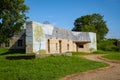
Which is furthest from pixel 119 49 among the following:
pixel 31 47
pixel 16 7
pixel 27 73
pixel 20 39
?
pixel 27 73

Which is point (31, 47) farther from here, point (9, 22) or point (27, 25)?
point (9, 22)

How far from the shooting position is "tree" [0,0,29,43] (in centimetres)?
2653

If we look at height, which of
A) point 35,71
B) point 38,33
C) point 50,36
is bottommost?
point 35,71

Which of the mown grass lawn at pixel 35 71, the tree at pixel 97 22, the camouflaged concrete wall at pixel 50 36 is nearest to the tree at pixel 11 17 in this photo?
the camouflaged concrete wall at pixel 50 36

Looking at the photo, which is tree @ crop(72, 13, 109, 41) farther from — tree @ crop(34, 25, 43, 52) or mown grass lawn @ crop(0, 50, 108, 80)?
mown grass lawn @ crop(0, 50, 108, 80)

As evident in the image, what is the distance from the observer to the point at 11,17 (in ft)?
88.8

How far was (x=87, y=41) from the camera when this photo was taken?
46562mm

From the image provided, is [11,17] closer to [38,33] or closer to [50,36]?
[38,33]

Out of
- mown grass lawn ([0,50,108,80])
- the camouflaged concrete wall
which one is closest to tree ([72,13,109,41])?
the camouflaged concrete wall

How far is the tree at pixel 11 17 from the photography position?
26.5m

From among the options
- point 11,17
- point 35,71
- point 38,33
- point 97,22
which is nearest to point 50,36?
point 38,33

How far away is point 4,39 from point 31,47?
554 cm

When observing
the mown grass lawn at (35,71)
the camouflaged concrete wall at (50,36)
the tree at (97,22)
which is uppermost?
the tree at (97,22)

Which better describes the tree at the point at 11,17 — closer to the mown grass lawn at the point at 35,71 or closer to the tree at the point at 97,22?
the mown grass lawn at the point at 35,71
